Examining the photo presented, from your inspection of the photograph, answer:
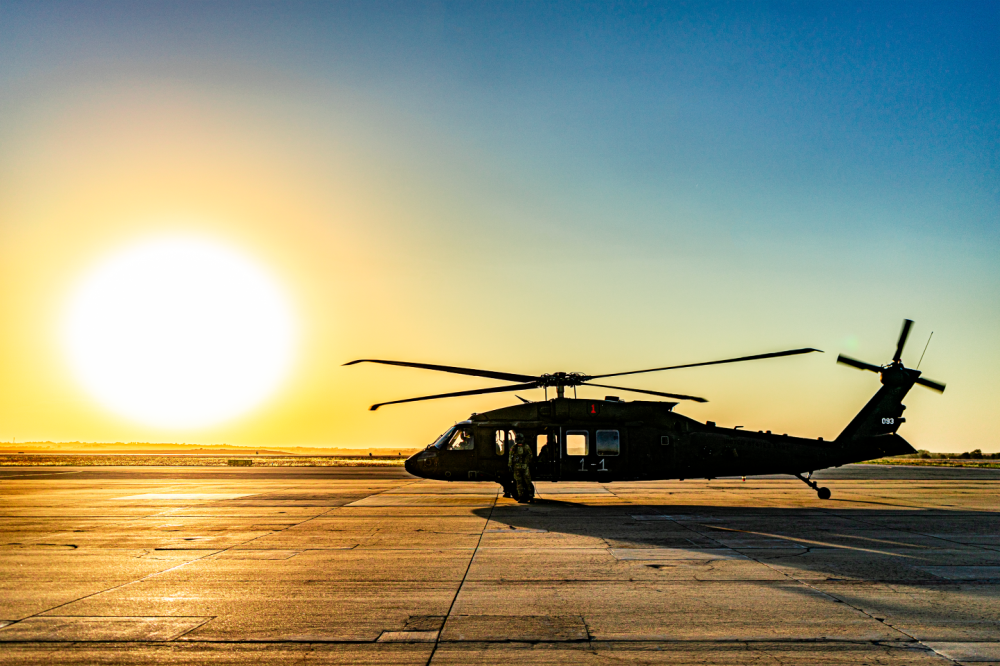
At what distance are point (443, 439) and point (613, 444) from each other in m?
5.54

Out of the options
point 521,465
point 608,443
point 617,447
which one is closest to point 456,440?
point 521,465

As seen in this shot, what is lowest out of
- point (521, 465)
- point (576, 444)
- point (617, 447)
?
point (521, 465)

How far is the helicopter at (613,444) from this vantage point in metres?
21.8

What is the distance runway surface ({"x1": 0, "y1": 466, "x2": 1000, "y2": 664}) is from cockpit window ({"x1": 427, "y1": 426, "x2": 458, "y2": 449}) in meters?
3.87

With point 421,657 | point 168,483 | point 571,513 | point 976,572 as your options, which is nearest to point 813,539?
point 976,572

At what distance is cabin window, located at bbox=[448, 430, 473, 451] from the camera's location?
2225 cm

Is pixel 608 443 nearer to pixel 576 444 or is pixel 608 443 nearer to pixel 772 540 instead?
pixel 576 444

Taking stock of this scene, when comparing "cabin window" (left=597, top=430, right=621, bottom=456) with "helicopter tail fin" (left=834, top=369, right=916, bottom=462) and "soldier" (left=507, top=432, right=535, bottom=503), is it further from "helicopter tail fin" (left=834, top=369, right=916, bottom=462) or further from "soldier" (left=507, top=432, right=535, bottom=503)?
"helicopter tail fin" (left=834, top=369, right=916, bottom=462)

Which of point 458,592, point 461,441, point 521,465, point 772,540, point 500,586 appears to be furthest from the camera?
point 461,441

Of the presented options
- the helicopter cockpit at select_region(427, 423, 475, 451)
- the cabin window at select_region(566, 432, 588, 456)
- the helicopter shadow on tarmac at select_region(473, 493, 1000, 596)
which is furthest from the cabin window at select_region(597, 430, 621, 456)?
the helicopter cockpit at select_region(427, 423, 475, 451)

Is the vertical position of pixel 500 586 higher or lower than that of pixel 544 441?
lower

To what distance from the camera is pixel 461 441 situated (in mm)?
22359

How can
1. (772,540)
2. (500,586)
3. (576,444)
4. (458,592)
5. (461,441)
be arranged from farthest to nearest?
1. (461,441)
2. (576,444)
3. (772,540)
4. (500,586)
5. (458,592)

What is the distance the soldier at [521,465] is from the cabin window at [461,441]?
1.60m
